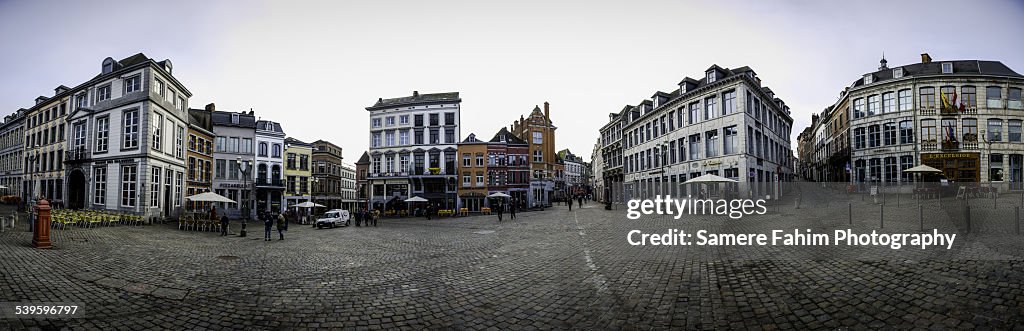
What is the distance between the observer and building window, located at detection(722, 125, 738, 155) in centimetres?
3275

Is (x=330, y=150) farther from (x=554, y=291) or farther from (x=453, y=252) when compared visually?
(x=554, y=291)

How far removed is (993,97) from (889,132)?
663cm

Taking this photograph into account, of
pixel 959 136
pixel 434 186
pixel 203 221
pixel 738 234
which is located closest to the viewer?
pixel 738 234

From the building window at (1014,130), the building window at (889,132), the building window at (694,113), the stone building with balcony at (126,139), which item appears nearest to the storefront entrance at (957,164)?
the building window at (889,132)

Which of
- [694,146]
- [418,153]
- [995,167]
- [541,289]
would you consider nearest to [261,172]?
[418,153]

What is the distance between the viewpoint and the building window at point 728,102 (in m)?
32.8

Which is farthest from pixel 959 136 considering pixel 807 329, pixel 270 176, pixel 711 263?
pixel 270 176

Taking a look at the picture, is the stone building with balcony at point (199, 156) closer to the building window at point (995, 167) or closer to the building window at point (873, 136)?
the building window at point (873, 136)

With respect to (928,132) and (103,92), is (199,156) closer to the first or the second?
(103,92)

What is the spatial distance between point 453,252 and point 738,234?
9.64m

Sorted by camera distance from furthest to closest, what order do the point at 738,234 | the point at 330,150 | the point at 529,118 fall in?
the point at 330,150 → the point at 529,118 → the point at 738,234

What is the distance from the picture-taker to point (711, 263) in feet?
28.6

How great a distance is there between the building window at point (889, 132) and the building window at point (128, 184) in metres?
60.6

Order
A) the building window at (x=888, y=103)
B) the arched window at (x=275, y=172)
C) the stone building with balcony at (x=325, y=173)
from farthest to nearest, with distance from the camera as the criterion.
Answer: the stone building with balcony at (x=325, y=173) → the arched window at (x=275, y=172) → the building window at (x=888, y=103)
